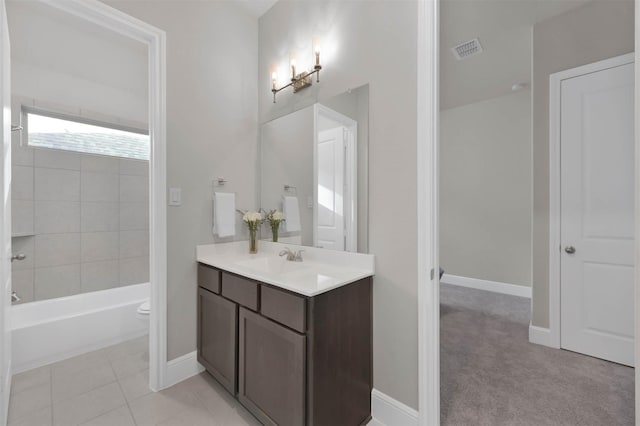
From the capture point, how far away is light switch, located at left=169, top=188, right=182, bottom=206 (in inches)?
74.7

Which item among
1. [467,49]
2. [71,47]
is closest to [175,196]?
[71,47]

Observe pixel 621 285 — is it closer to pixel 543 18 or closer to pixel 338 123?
pixel 543 18

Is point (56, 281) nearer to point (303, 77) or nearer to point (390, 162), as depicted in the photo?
point (303, 77)

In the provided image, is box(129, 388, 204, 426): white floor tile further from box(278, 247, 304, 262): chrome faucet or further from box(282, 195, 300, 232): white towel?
box(282, 195, 300, 232): white towel

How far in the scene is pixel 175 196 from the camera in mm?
1920

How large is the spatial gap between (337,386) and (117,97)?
353cm

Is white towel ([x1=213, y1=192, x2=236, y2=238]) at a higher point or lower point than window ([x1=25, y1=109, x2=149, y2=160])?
lower

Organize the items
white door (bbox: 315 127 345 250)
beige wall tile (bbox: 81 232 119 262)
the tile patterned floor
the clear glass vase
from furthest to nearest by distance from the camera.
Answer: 1. beige wall tile (bbox: 81 232 119 262)
2. the clear glass vase
3. white door (bbox: 315 127 345 250)
4. the tile patterned floor

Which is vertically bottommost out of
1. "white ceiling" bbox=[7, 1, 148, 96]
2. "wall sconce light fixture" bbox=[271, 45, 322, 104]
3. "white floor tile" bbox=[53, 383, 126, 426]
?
"white floor tile" bbox=[53, 383, 126, 426]

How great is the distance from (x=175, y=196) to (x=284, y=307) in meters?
1.18

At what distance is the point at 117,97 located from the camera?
3.00m

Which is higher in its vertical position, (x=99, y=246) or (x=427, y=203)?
(x=427, y=203)

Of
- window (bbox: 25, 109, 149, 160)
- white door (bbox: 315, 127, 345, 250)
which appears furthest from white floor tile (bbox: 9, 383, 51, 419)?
window (bbox: 25, 109, 149, 160)

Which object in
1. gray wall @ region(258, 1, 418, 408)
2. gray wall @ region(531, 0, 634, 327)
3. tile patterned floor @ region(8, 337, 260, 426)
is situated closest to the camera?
gray wall @ region(258, 1, 418, 408)
